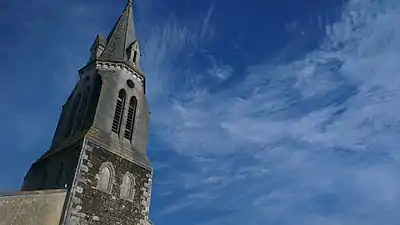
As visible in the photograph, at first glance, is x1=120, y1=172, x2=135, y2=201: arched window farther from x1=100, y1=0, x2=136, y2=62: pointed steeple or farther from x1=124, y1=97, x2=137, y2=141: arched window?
x1=100, y1=0, x2=136, y2=62: pointed steeple

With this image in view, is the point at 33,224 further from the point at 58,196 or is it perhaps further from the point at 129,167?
the point at 129,167

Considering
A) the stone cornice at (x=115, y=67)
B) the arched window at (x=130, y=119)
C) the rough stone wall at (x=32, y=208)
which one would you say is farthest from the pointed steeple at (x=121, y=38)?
the rough stone wall at (x=32, y=208)

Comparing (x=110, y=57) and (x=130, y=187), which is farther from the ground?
(x=110, y=57)

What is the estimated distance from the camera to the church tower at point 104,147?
20.1 metres

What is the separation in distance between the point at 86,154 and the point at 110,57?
7577 millimetres

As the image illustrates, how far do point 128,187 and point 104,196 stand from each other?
1.69 meters

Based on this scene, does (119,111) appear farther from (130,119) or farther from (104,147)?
(104,147)

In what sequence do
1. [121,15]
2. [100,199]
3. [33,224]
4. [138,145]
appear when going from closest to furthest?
1. [33,224]
2. [100,199]
3. [138,145]
4. [121,15]

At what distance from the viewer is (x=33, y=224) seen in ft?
58.1

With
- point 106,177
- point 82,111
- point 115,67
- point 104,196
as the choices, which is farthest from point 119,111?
point 104,196

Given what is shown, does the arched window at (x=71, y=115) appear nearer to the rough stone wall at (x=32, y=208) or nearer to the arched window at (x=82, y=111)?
the arched window at (x=82, y=111)

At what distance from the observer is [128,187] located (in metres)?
22.0

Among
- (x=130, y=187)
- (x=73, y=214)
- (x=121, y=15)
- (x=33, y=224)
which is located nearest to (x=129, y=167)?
(x=130, y=187)

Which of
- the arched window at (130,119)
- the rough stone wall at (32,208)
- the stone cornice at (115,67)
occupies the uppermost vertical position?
the stone cornice at (115,67)
